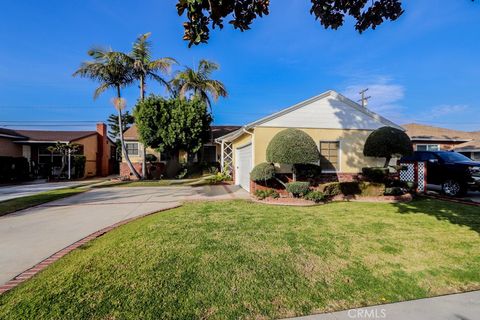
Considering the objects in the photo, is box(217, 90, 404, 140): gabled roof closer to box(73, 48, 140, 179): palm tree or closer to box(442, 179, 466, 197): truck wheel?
box(442, 179, 466, 197): truck wheel

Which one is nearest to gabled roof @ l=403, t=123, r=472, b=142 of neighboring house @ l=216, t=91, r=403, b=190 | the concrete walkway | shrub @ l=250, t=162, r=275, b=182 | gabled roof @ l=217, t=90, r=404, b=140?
gabled roof @ l=217, t=90, r=404, b=140

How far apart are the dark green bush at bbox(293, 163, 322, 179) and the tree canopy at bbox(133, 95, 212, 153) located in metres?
9.65

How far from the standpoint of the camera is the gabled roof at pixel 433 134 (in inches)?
819

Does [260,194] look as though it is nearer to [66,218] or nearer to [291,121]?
[291,121]

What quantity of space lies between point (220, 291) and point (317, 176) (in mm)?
8728

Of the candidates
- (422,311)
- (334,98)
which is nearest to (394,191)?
→ (334,98)

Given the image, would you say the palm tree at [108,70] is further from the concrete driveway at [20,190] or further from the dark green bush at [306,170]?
the dark green bush at [306,170]

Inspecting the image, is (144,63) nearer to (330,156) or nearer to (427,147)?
(330,156)

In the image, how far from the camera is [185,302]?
9.28 ft

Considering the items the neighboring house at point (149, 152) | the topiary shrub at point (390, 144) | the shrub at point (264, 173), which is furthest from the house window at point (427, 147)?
the shrub at point (264, 173)

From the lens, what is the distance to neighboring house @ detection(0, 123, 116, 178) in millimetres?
20734

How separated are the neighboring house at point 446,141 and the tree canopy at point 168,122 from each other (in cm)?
1786

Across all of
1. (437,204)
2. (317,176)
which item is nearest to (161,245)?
(317,176)

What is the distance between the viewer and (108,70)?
1617cm
